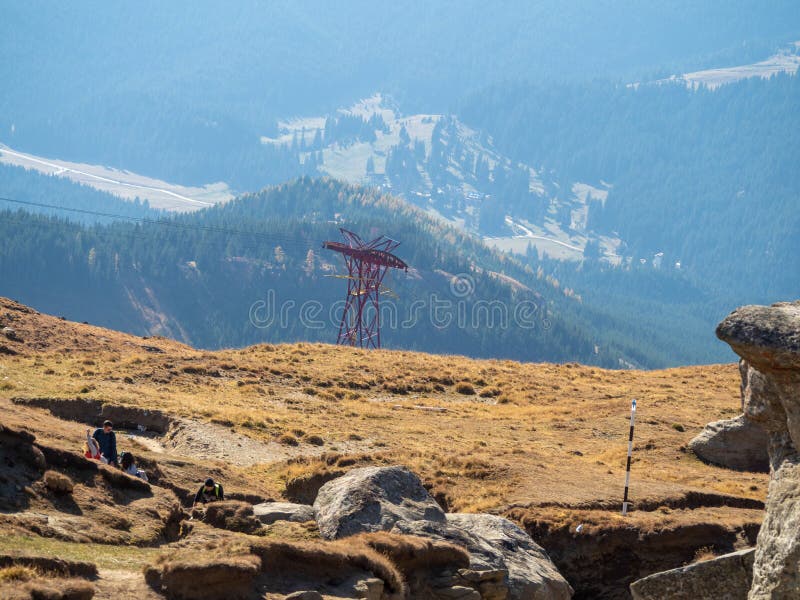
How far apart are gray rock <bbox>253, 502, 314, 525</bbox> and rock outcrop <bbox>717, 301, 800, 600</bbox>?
1163 cm

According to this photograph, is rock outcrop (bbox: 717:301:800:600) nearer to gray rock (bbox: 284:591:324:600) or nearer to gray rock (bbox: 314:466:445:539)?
gray rock (bbox: 284:591:324:600)

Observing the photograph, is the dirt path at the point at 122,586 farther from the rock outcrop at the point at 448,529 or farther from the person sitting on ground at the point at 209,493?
the person sitting on ground at the point at 209,493

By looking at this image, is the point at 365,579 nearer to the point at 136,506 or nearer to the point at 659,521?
the point at 136,506

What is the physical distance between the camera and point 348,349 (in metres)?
68.5

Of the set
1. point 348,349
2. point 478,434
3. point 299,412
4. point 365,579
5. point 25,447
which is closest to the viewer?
point 365,579

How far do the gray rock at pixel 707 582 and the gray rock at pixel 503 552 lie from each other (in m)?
7.50

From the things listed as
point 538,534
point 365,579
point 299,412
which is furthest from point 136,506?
point 299,412

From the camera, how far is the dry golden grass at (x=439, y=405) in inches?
1316

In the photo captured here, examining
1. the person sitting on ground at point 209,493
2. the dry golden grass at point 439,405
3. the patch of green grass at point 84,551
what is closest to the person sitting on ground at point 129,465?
the person sitting on ground at point 209,493

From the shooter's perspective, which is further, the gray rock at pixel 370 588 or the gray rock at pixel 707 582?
the gray rock at pixel 370 588

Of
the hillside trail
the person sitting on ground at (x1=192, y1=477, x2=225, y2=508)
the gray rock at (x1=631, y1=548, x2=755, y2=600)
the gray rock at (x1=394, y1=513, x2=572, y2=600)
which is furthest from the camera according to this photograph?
the hillside trail

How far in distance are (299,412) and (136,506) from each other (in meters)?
25.1

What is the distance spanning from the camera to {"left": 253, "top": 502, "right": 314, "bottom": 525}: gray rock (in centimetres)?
2269

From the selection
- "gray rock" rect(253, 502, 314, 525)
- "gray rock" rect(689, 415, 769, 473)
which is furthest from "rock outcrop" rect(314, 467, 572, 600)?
"gray rock" rect(689, 415, 769, 473)
